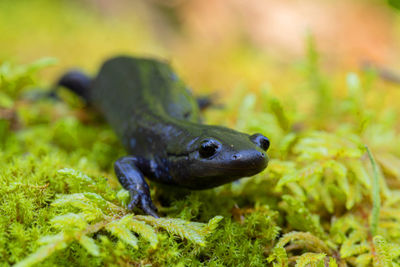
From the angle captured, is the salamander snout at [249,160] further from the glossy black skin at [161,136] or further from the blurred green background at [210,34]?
the blurred green background at [210,34]

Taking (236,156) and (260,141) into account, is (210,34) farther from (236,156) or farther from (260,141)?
(236,156)

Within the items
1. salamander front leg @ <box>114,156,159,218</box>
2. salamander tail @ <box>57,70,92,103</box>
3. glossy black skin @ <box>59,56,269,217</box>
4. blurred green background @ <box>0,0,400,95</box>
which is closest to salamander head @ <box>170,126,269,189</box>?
glossy black skin @ <box>59,56,269,217</box>

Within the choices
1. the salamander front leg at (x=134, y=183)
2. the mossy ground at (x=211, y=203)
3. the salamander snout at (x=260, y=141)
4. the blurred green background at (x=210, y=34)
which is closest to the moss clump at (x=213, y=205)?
the mossy ground at (x=211, y=203)

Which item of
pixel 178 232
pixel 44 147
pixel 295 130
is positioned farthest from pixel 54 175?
pixel 295 130

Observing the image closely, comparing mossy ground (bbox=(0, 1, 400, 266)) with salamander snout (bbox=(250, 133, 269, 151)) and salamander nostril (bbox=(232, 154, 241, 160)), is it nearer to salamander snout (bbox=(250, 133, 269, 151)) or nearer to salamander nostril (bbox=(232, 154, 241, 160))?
salamander snout (bbox=(250, 133, 269, 151))

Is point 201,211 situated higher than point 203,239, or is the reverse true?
point 201,211

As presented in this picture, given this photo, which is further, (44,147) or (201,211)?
(44,147)

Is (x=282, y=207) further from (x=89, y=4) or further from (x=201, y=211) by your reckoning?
(x=89, y=4)
